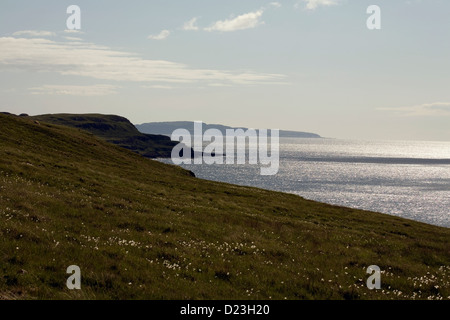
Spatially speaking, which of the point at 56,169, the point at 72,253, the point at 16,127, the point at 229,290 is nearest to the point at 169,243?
the point at 72,253

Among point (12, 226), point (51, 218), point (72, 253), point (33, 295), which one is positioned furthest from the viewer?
point (51, 218)

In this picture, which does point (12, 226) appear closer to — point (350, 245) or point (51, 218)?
point (51, 218)

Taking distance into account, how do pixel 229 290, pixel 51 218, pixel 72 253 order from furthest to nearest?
pixel 51 218, pixel 72 253, pixel 229 290

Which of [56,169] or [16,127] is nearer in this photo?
[56,169]

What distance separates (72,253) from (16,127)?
6328cm

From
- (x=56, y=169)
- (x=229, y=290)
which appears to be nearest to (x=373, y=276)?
(x=229, y=290)

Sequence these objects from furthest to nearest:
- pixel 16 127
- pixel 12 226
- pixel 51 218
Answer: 1. pixel 16 127
2. pixel 51 218
3. pixel 12 226

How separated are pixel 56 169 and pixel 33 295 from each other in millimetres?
32006

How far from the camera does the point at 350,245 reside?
25.2 m
